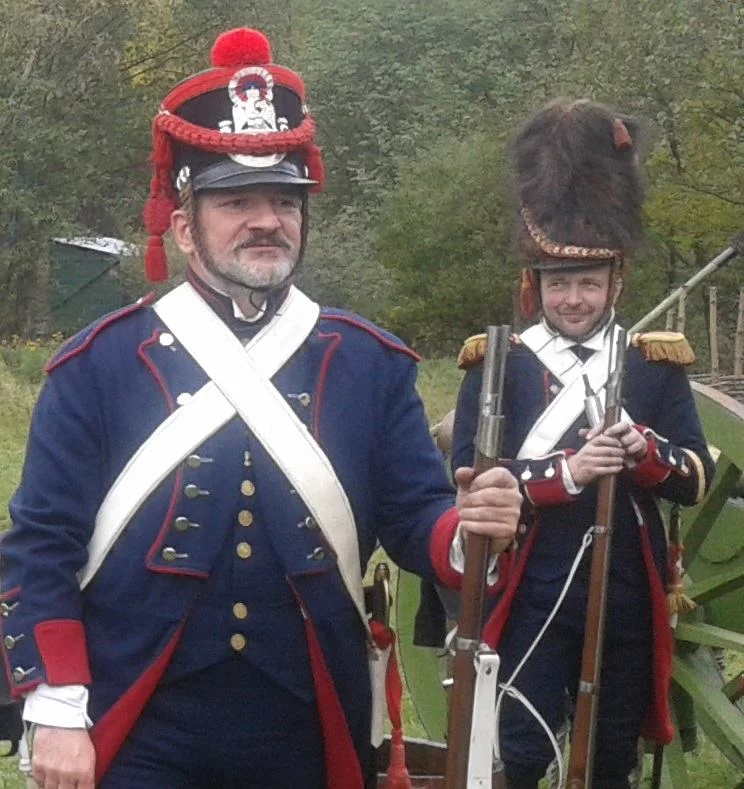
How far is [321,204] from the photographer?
26.6 meters

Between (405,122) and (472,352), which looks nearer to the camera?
(472,352)

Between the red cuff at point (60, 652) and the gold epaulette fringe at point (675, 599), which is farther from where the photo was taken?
the gold epaulette fringe at point (675, 599)

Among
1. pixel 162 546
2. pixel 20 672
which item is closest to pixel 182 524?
pixel 162 546

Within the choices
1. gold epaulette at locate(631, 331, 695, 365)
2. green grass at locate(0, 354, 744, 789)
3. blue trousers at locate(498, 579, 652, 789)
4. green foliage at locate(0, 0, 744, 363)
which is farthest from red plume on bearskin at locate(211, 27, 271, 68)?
green foliage at locate(0, 0, 744, 363)

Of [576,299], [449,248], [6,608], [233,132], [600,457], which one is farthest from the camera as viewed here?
[449,248]

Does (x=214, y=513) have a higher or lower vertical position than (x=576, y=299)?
lower

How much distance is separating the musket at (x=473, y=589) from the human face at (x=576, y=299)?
109cm

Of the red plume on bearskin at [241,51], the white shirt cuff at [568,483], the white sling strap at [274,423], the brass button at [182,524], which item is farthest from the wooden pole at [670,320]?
the brass button at [182,524]

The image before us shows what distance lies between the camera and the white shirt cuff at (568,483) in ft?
10.4

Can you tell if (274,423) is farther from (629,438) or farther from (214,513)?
(629,438)

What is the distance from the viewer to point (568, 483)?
3.18m

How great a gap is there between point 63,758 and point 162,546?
334 mm

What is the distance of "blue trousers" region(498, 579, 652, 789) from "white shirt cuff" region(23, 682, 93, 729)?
1.30 meters

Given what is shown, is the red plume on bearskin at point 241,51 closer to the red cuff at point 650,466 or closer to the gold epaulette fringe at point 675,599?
the red cuff at point 650,466
